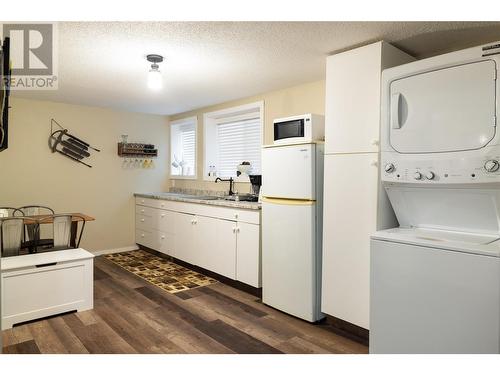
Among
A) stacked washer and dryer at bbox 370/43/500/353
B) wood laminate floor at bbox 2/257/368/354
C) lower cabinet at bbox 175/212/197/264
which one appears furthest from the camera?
lower cabinet at bbox 175/212/197/264

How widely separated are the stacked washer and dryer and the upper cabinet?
225 mm

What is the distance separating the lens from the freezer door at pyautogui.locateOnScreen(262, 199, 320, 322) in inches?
113

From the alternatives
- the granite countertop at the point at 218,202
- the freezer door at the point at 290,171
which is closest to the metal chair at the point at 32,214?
the granite countertop at the point at 218,202

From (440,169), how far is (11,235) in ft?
11.1

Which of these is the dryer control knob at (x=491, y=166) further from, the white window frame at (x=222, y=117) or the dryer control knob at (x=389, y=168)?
the white window frame at (x=222, y=117)

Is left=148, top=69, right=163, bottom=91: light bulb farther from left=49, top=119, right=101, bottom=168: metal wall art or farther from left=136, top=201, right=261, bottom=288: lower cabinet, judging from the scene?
left=49, top=119, right=101, bottom=168: metal wall art

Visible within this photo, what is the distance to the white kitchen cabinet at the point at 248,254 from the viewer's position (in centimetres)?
338

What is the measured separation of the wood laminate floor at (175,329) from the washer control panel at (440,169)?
4.02 feet

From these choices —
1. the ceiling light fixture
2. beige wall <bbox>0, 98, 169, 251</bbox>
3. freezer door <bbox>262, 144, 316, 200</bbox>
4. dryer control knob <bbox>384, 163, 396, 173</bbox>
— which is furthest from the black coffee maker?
beige wall <bbox>0, 98, 169, 251</bbox>

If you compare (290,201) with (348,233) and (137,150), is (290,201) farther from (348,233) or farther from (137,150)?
(137,150)

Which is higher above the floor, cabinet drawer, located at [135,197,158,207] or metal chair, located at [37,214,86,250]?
cabinet drawer, located at [135,197,158,207]

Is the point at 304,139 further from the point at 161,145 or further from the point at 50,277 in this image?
the point at 161,145
